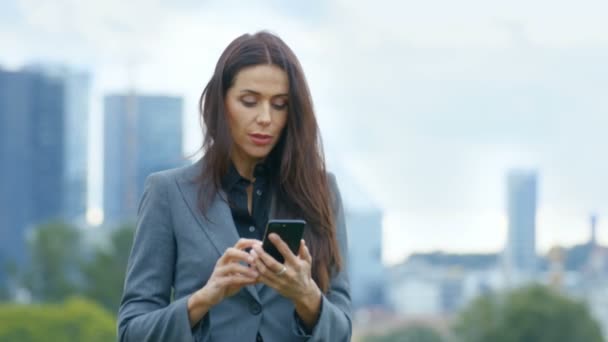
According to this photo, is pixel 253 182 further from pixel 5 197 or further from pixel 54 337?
pixel 5 197

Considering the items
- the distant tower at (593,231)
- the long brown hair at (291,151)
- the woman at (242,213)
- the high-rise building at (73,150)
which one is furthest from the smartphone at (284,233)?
the distant tower at (593,231)

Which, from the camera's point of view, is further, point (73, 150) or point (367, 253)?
point (367, 253)

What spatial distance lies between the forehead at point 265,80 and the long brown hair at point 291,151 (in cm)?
1

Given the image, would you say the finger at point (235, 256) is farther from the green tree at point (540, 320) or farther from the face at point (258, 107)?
the green tree at point (540, 320)

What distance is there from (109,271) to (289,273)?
264 feet

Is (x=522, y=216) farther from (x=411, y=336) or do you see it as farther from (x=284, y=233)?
(x=284, y=233)

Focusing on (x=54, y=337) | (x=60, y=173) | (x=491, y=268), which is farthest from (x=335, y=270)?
(x=491, y=268)

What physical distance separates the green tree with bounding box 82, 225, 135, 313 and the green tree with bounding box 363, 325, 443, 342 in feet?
43.3

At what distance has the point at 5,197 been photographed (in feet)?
423

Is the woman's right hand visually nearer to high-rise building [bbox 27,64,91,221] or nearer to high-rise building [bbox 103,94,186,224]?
high-rise building [bbox 27,64,91,221]

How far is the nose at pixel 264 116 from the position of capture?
14.3ft

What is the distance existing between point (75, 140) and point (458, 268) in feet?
182

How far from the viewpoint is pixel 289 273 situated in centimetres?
412

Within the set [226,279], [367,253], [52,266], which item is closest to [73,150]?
[367,253]
